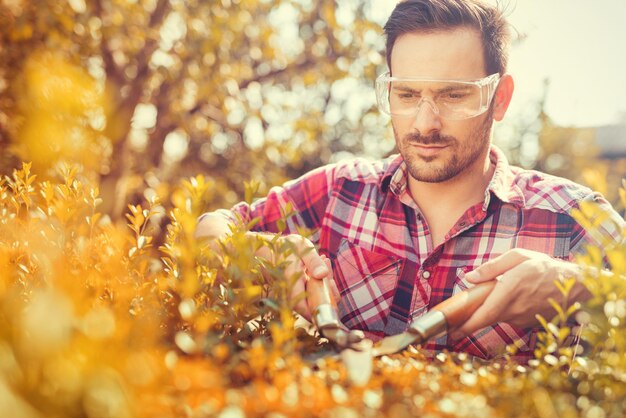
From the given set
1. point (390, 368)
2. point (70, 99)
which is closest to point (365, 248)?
point (390, 368)

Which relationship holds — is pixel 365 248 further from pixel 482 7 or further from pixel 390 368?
pixel 390 368

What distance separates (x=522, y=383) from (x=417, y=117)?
6.57 ft

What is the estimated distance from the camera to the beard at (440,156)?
2965 mm

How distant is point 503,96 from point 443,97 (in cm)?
71

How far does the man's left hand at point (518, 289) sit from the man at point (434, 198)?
0.80 meters

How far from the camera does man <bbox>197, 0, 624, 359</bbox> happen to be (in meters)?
2.80

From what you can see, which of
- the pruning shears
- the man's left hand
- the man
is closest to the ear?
the man

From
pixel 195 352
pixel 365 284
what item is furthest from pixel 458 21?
pixel 195 352

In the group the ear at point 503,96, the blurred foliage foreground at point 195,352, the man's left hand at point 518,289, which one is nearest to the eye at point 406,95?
the ear at point 503,96

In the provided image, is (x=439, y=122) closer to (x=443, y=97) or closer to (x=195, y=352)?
(x=443, y=97)

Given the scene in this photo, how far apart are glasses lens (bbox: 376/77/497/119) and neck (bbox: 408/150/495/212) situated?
389mm

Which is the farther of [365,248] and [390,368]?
[365,248]

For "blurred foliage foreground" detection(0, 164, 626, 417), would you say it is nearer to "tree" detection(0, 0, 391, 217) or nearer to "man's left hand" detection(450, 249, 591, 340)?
"man's left hand" detection(450, 249, 591, 340)

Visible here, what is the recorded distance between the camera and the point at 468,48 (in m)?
3.03
